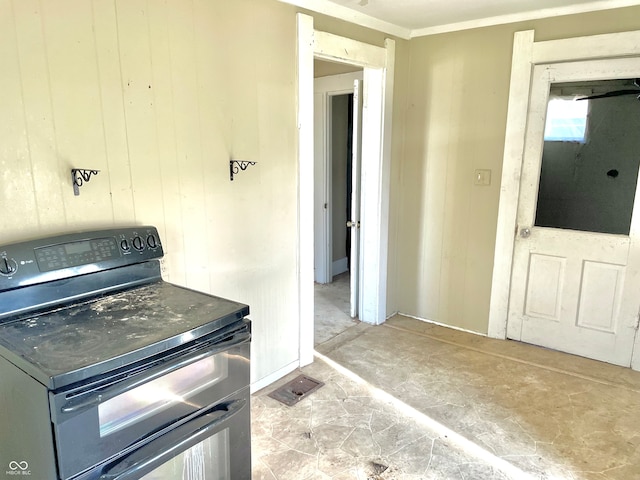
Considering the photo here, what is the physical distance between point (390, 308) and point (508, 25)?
2.32 m

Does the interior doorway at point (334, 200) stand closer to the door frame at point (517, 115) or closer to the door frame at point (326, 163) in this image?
the door frame at point (326, 163)

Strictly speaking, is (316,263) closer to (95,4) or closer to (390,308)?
(390,308)

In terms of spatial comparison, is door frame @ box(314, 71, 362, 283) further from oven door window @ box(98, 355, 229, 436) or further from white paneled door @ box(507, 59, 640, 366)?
oven door window @ box(98, 355, 229, 436)

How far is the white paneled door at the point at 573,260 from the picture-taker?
2.92m

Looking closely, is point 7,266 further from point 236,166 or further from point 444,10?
point 444,10

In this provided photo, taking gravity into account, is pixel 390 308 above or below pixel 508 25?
below

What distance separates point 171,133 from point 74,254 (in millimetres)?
722

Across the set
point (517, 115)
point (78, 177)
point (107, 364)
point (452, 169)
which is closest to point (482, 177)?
point (452, 169)

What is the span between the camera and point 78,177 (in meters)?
1.73

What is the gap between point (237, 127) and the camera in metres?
2.36

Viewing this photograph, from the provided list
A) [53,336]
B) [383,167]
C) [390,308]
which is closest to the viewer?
[53,336]

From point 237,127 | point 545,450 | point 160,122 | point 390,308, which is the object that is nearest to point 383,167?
point 390,308

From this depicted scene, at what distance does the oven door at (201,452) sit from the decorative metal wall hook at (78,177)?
0.99 metres

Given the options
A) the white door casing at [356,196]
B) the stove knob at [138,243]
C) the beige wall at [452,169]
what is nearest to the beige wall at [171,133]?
the stove knob at [138,243]
